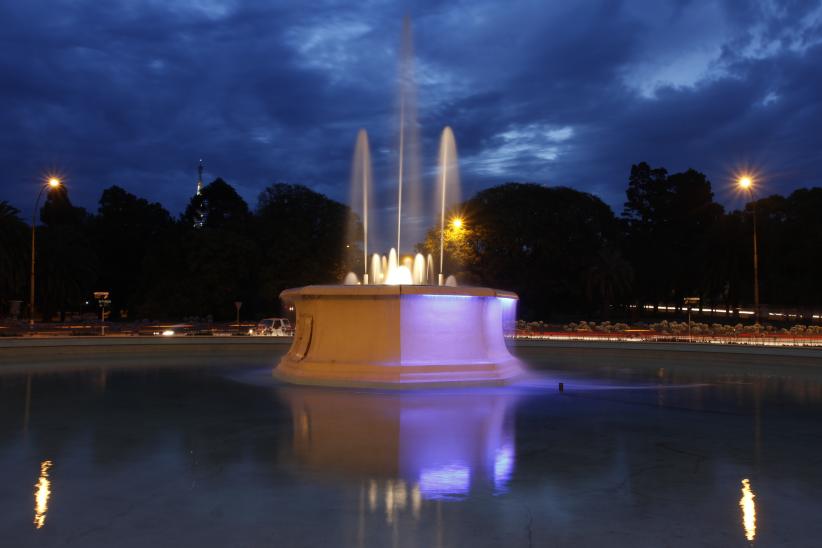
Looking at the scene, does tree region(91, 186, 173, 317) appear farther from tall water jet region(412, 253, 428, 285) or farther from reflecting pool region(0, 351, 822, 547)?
reflecting pool region(0, 351, 822, 547)

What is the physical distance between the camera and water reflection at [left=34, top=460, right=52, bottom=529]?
555 centimetres

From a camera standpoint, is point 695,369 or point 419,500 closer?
point 419,500

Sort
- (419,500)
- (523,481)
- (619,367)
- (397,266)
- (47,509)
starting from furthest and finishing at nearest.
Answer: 1. (619,367)
2. (397,266)
3. (523,481)
4. (419,500)
5. (47,509)

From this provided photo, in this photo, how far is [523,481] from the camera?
276 inches

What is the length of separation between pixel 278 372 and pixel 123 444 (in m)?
8.53

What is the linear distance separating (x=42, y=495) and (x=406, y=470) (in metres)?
3.47

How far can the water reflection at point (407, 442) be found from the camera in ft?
22.4

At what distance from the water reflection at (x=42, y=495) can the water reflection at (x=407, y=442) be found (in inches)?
98.0

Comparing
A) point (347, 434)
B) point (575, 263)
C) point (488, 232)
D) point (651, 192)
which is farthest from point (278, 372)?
point (651, 192)

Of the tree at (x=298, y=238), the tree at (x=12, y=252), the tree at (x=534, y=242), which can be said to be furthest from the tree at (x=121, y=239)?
the tree at (x=534, y=242)

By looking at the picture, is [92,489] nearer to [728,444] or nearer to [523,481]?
[523,481]

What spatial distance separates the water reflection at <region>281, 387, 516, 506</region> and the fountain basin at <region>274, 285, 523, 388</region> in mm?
1266

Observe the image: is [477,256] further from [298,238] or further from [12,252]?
[12,252]

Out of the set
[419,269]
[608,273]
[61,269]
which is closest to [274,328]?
Answer: [419,269]
